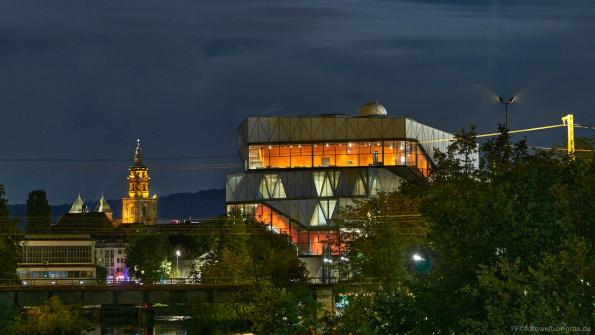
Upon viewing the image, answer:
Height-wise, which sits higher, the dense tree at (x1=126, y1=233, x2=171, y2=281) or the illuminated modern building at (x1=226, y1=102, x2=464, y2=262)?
the illuminated modern building at (x1=226, y1=102, x2=464, y2=262)

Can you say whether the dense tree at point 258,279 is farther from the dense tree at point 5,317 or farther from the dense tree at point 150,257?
the dense tree at point 150,257

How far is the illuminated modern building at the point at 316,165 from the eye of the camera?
501 feet

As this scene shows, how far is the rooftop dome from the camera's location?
167250mm

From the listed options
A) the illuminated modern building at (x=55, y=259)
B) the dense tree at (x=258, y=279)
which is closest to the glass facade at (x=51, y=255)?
the illuminated modern building at (x=55, y=259)

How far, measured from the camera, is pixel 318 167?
156 metres

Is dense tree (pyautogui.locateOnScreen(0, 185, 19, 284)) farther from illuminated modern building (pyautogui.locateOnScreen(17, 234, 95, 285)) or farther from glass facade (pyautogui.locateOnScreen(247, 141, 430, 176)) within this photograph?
illuminated modern building (pyautogui.locateOnScreen(17, 234, 95, 285))

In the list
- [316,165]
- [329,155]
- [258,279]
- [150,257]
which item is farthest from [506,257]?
[150,257]

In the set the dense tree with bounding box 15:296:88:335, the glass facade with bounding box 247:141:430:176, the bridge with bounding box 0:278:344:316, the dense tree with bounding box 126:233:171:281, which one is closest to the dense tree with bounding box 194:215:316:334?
the bridge with bounding box 0:278:344:316

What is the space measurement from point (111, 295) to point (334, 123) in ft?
198

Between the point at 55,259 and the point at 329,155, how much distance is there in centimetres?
5708

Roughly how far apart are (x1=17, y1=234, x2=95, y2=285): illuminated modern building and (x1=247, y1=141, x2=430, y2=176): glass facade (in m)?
46.6

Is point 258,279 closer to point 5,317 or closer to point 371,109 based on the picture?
point 5,317

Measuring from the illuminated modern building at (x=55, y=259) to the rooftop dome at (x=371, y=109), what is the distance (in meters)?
55.5

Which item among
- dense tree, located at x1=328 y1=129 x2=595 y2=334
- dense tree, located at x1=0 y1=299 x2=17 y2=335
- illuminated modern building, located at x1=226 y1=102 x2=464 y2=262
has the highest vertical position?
illuminated modern building, located at x1=226 y1=102 x2=464 y2=262
